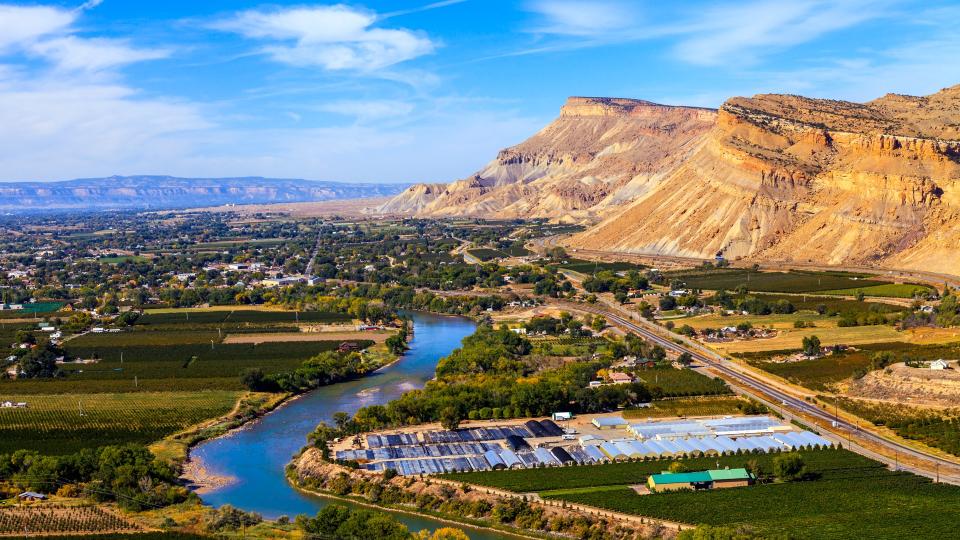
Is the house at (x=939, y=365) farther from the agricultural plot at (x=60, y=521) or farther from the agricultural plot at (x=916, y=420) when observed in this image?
the agricultural plot at (x=60, y=521)

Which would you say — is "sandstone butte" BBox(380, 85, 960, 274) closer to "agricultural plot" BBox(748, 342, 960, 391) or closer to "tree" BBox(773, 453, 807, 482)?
"agricultural plot" BBox(748, 342, 960, 391)

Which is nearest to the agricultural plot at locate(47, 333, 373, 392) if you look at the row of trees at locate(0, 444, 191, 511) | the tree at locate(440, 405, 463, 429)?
the tree at locate(440, 405, 463, 429)

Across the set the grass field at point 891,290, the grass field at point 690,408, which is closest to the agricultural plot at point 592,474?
the grass field at point 690,408

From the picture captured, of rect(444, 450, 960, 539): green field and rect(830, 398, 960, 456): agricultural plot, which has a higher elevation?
rect(830, 398, 960, 456): agricultural plot

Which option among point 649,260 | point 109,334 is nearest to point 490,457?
point 109,334

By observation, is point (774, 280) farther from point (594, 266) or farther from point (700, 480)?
point (700, 480)

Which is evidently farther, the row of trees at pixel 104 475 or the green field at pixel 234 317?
the green field at pixel 234 317

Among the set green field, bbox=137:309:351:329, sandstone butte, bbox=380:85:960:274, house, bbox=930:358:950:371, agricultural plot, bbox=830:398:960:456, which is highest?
sandstone butte, bbox=380:85:960:274

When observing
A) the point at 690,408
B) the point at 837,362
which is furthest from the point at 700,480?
the point at 837,362
